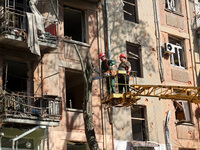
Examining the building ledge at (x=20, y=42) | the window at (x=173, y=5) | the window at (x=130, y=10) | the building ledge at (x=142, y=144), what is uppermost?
the window at (x=173, y=5)

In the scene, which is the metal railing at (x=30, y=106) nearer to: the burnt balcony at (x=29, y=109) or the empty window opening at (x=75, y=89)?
the burnt balcony at (x=29, y=109)

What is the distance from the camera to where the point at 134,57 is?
79.8ft

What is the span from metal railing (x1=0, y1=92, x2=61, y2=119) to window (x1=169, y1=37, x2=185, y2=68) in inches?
371

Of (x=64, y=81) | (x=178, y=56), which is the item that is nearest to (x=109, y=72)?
(x=64, y=81)

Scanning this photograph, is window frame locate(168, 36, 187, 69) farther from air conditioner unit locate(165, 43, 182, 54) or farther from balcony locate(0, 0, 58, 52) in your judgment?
balcony locate(0, 0, 58, 52)

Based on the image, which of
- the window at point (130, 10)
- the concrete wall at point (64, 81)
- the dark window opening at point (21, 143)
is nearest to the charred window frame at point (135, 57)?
the window at point (130, 10)

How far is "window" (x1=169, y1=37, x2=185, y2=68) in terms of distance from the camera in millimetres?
26294

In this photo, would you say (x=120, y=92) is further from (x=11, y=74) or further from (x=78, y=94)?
(x=11, y=74)

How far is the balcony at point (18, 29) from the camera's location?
60.6ft

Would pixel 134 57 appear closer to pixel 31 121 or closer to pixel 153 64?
pixel 153 64

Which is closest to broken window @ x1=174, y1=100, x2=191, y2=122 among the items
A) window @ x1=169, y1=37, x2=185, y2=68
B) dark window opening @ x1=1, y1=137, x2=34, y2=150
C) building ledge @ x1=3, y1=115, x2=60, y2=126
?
window @ x1=169, y1=37, x2=185, y2=68

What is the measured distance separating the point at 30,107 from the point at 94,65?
5.09 meters

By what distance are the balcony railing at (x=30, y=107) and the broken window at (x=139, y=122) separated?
18.5ft

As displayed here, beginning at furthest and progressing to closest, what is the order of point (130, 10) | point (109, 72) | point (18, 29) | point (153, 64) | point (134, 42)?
1. point (130, 10)
2. point (153, 64)
3. point (134, 42)
4. point (109, 72)
5. point (18, 29)
